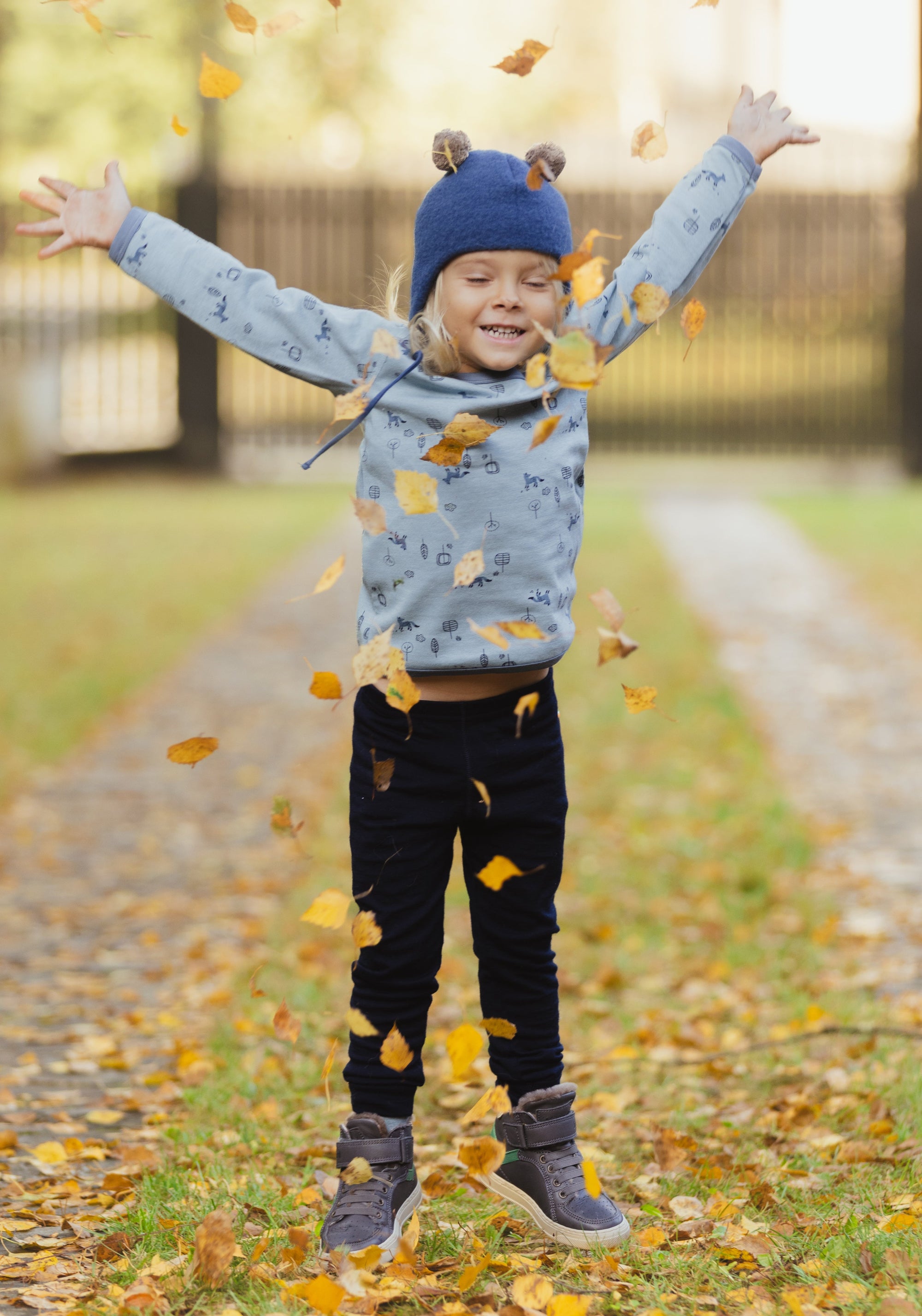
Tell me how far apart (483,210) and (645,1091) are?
1871 mm

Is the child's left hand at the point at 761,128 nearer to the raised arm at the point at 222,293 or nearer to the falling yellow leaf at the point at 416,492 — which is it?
the raised arm at the point at 222,293

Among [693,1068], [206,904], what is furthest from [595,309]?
[206,904]

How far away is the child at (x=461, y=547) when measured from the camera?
2391 mm

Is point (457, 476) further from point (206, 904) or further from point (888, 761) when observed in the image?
point (888, 761)

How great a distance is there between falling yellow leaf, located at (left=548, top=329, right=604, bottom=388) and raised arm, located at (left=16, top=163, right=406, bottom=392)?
1.00 feet

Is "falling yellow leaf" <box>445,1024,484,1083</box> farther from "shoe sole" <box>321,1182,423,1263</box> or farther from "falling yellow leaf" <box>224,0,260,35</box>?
"falling yellow leaf" <box>224,0,260,35</box>

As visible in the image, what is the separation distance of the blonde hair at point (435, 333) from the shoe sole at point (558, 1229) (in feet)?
4.44

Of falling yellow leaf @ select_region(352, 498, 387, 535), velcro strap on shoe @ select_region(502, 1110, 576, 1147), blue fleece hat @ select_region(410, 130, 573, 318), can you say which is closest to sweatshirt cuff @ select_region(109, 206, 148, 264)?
blue fleece hat @ select_region(410, 130, 573, 318)

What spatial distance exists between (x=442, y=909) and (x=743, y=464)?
14.5 metres

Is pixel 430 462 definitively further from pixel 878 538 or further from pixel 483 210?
pixel 878 538

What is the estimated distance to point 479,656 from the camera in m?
2.37

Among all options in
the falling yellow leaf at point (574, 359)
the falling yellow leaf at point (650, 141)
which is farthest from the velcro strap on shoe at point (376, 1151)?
the falling yellow leaf at point (650, 141)

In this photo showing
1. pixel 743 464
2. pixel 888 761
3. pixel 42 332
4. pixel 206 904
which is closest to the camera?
pixel 206 904

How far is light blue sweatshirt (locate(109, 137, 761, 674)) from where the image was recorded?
7.83 ft
